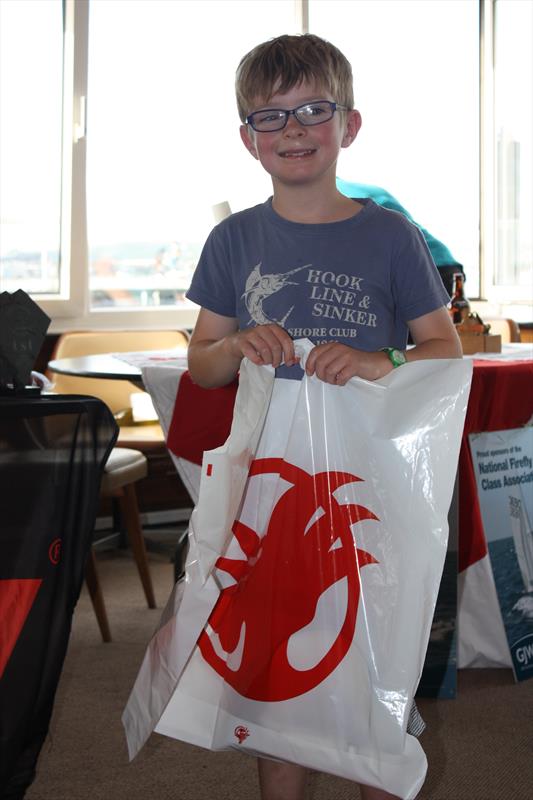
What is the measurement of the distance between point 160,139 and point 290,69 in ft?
10.4

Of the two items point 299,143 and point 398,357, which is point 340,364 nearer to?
point 398,357

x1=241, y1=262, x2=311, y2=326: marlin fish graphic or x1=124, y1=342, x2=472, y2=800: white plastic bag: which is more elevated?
x1=241, y1=262, x2=311, y2=326: marlin fish graphic

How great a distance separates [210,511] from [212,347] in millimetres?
257

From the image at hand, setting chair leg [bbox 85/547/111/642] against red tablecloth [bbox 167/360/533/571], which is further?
chair leg [bbox 85/547/111/642]

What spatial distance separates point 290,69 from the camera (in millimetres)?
1235

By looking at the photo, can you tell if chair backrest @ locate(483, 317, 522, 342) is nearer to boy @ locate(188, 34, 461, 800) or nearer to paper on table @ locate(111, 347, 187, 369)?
paper on table @ locate(111, 347, 187, 369)

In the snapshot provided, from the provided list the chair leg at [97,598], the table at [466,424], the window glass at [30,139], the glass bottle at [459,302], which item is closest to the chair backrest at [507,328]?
the glass bottle at [459,302]

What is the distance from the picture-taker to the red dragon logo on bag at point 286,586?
114 cm

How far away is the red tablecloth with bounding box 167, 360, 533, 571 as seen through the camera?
2.02m

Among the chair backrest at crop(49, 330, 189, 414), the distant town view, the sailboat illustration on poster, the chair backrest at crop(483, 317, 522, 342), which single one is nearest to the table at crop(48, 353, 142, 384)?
the chair backrest at crop(49, 330, 189, 414)

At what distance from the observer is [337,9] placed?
464 centimetres

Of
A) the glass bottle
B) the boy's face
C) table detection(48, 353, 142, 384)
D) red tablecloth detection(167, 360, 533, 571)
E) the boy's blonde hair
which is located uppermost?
the boy's blonde hair

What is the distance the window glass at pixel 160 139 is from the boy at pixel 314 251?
295cm

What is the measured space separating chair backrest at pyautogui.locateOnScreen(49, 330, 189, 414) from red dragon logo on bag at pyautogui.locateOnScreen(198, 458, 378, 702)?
2.45 metres
